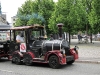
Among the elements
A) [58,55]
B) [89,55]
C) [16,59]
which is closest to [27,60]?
[16,59]

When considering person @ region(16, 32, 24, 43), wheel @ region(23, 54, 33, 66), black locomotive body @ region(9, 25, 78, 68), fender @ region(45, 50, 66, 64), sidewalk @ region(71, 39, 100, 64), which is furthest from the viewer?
sidewalk @ region(71, 39, 100, 64)

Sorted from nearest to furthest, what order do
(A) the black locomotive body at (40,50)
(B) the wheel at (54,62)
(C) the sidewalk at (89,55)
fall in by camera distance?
(B) the wheel at (54,62)
(A) the black locomotive body at (40,50)
(C) the sidewalk at (89,55)

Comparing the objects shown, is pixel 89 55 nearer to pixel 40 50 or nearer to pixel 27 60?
pixel 40 50

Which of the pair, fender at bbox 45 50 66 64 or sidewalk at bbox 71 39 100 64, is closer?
fender at bbox 45 50 66 64

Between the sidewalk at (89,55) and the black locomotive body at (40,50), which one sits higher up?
the black locomotive body at (40,50)

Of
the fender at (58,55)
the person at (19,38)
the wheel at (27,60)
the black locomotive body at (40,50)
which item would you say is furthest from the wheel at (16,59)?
the fender at (58,55)

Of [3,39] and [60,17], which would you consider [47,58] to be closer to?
[3,39]

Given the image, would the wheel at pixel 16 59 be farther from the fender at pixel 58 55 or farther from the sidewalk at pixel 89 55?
the sidewalk at pixel 89 55

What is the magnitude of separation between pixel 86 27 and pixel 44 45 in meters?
22.5

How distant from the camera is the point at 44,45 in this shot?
1245 cm

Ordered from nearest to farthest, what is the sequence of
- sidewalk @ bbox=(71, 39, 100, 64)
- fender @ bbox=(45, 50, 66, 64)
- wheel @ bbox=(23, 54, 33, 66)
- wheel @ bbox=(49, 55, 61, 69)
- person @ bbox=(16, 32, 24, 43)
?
fender @ bbox=(45, 50, 66, 64)
wheel @ bbox=(49, 55, 61, 69)
wheel @ bbox=(23, 54, 33, 66)
person @ bbox=(16, 32, 24, 43)
sidewalk @ bbox=(71, 39, 100, 64)

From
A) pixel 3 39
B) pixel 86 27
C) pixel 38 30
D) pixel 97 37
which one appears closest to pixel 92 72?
pixel 38 30

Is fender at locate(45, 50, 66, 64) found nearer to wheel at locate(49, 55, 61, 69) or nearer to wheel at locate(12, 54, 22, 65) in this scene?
wheel at locate(49, 55, 61, 69)

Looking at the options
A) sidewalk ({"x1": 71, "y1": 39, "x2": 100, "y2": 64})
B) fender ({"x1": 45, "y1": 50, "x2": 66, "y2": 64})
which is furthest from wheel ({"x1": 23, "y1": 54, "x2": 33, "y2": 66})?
sidewalk ({"x1": 71, "y1": 39, "x2": 100, "y2": 64})
